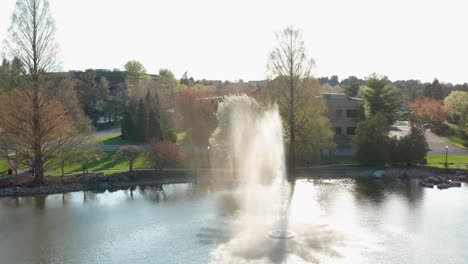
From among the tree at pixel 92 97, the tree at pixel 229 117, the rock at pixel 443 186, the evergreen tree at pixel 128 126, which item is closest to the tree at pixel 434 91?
the rock at pixel 443 186

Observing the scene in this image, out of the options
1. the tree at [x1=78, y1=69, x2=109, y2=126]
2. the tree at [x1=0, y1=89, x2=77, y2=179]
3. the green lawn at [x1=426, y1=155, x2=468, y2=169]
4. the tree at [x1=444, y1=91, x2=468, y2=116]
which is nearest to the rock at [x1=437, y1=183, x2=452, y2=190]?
the green lawn at [x1=426, y1=155, x2=468, y2=169]

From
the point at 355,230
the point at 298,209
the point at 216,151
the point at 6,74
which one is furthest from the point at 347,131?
the point at 6,74

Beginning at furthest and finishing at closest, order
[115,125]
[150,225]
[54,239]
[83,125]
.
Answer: [115,125]
[83,125]
[150,225]
[54,239]

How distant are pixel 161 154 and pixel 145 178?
241cm

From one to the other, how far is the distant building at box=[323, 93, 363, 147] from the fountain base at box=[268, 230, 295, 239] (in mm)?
33661

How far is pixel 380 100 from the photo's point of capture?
5681 centimetres

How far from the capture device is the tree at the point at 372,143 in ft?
142

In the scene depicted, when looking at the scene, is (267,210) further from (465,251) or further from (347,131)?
(347,131)

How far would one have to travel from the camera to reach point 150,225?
26.3m

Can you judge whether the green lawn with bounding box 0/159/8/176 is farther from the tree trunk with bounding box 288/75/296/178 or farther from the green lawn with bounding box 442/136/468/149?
the green lawn with bounding box 442/136/468/149

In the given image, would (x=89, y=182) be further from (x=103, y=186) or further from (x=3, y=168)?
(x=3, y=168)

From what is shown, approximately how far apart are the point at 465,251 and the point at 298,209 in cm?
1032

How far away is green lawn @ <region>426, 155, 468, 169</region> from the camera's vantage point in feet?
141

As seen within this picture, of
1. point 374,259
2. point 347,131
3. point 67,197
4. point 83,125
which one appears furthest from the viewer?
point 347,131
